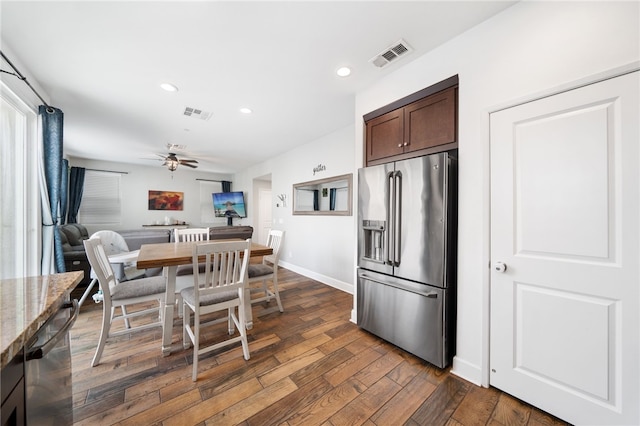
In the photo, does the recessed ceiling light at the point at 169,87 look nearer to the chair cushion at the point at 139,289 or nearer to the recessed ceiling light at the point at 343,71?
the recessed ceiling light at the point at 343,71

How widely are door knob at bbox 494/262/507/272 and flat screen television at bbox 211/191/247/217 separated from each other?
6.79m

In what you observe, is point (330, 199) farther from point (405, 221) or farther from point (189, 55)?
point (189, 55)

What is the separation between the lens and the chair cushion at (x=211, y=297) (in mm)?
1910

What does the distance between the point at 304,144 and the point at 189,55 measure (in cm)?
277

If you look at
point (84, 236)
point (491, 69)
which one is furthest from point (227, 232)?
point (491, 69)

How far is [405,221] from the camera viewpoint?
6.68 feet

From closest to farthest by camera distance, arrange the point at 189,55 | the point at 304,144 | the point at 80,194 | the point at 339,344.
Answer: the point at 189,55
the point at 339,344
the point at 304,144
the point at 80,194

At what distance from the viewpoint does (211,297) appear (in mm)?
1963

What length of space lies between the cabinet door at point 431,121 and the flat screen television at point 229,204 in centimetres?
616

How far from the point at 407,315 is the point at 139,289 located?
243cm

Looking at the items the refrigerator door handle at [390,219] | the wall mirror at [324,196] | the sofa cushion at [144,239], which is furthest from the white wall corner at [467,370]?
the sofa cushion at [144,239]

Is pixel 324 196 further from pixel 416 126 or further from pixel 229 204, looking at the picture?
pixel 229 204

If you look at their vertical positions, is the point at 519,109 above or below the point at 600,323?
above

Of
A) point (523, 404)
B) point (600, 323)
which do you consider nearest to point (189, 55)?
point (600, 323)
